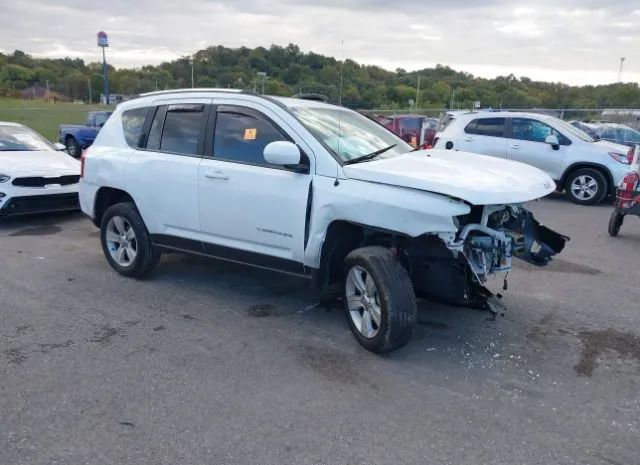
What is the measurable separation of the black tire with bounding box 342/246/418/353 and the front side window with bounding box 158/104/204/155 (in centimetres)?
221

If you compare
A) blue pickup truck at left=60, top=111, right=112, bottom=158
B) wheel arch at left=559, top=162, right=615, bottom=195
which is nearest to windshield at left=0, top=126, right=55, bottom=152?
blue pickup truck at left=60, top=111, right=112, bottom=158

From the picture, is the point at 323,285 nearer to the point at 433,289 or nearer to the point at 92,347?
the point at 433,289

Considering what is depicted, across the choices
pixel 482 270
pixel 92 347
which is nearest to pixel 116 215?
pixel 92 347

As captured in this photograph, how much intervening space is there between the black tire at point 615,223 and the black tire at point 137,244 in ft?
21.4

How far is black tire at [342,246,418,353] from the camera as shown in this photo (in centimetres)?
403

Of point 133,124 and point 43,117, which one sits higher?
point 133,124

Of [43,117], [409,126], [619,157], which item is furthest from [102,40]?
[619,157]

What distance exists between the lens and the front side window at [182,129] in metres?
5.42

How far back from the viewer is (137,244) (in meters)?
5.85

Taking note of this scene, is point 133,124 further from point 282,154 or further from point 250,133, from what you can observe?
point 282,154

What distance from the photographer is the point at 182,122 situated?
5590 mm

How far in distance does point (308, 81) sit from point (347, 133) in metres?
2.34

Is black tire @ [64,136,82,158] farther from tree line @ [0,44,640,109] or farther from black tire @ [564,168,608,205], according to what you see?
black tire @ [564,168,608,205]

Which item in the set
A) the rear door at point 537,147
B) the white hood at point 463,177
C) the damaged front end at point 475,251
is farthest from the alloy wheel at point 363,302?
the rear door at point 537,147
